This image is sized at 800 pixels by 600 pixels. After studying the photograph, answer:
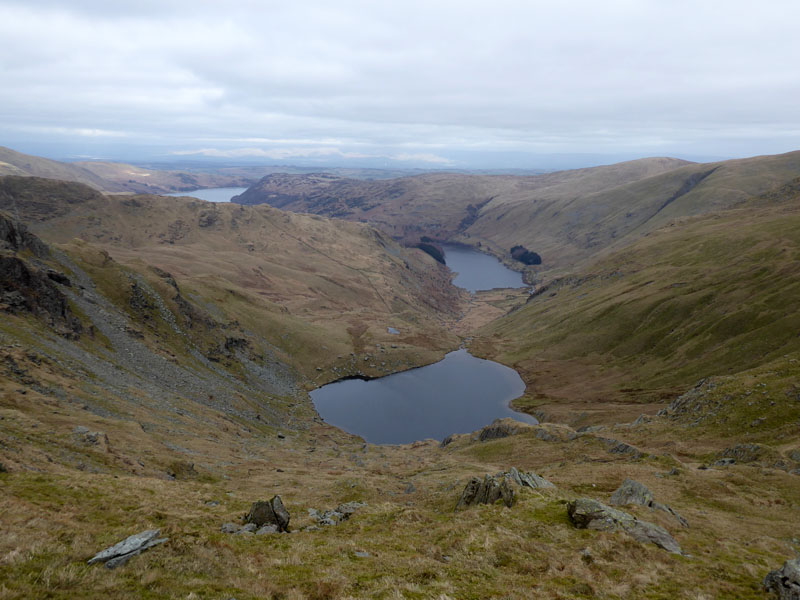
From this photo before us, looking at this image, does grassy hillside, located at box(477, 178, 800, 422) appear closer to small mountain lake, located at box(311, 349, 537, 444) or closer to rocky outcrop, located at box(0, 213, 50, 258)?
small mountain lake, located at box(311, 349, 537, 444)

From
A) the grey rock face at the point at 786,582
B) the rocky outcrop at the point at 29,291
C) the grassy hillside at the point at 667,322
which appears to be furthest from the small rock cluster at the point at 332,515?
the grassy hillside at the point at 667,322

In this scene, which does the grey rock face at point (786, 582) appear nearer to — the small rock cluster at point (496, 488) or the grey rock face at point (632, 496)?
the grey rock face at point (632, 496)

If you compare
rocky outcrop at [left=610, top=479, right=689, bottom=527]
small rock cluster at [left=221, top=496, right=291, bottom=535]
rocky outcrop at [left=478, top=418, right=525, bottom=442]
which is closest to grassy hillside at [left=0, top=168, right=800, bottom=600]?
rocky outcrop at [left=610, top=479, right=689, bottom=527]

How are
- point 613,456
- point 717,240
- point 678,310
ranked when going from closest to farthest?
point 613,456, point 678,310, point 717,240

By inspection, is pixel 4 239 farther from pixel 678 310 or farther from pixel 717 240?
pixel 717 240

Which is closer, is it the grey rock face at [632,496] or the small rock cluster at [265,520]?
the small rock cluster at [265,520]

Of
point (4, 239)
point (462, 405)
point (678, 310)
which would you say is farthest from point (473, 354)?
point (4, 239)
